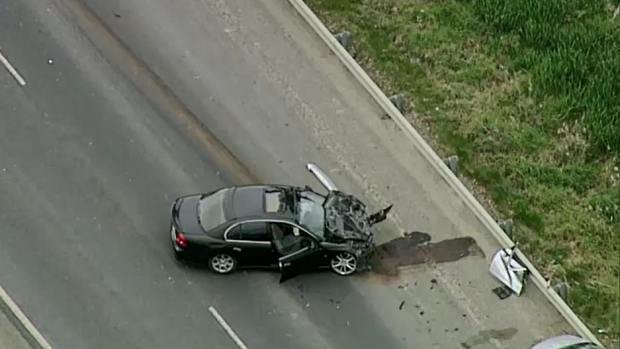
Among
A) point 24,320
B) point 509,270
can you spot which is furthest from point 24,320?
point 509,270

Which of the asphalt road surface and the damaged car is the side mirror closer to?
the asphalt road surface

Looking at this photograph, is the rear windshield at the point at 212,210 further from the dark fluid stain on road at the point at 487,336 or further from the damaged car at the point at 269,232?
the dark fluid stain on road at the point at 487,336

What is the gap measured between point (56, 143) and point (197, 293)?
404 centimetres

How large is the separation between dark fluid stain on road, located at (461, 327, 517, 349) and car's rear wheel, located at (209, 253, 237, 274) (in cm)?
395

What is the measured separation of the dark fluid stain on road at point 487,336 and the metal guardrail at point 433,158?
3.21 feet

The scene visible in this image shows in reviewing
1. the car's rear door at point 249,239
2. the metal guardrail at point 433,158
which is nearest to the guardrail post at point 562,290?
the metal guardrail at point 433,158

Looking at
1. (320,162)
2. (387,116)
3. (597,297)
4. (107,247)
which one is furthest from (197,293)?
(597,297)

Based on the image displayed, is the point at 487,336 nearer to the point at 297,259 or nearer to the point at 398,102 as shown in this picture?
the point at 297,259

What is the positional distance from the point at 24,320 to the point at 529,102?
34.0 ft

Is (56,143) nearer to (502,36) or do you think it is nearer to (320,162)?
(320,162)

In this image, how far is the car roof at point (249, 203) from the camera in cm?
1731

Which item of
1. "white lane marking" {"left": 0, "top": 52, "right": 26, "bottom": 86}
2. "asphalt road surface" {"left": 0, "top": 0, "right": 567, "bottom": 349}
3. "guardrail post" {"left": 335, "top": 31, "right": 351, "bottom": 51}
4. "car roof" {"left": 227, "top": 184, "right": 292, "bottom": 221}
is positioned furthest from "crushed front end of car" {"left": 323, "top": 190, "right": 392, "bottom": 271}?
"white lane marking" {"left": 0, "top": 52, "right": 26, "bottom": 86}

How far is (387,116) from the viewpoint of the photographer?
20406 mm

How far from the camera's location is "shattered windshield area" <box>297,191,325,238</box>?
686 inches
